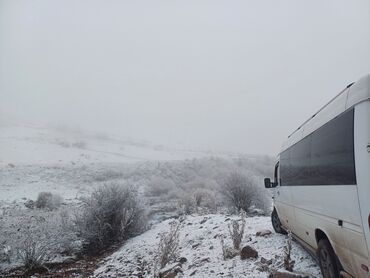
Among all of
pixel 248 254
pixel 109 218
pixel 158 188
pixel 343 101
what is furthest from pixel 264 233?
pixel 158 188

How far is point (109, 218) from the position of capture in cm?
1154

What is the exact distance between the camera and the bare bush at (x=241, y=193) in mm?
17359

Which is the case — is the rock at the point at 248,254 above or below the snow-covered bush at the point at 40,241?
above

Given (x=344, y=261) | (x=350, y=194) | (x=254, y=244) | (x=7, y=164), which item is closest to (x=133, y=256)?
(x=254, y=244)

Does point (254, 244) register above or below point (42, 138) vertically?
below

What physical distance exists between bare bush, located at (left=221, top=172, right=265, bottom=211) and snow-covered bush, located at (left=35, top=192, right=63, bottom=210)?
10411mm

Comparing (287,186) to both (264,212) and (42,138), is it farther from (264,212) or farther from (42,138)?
(42,138)

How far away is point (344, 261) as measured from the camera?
3523 millimetres

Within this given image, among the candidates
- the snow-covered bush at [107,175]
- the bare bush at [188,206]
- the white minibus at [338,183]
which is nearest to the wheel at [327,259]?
the white minibus at [338,183]

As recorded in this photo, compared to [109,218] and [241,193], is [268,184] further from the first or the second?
[241,193]

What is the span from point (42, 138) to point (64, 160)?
15.8m

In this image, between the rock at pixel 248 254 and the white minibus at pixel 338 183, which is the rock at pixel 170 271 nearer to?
the rock at pixel 248 254

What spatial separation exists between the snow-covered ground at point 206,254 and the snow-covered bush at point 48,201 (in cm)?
844

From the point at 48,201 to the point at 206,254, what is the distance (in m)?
13.5
